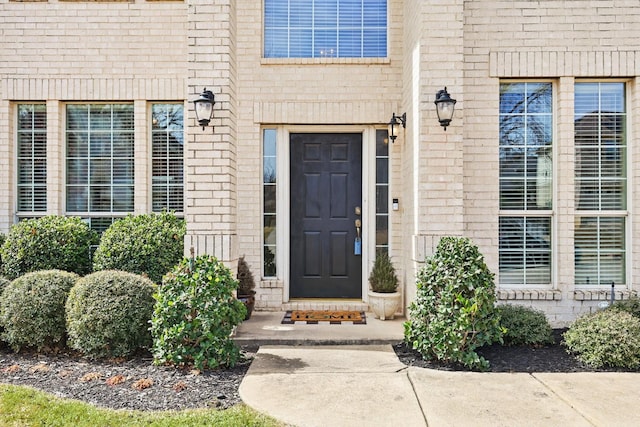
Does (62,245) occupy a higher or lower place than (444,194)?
lower

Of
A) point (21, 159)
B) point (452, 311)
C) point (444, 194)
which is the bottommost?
point (452, 311)

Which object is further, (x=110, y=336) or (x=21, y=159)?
(x=21, y=159)

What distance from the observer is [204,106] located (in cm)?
455

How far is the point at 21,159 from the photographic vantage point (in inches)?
237

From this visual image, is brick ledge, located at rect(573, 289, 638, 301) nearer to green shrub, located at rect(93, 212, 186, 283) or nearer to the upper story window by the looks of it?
the upper story window

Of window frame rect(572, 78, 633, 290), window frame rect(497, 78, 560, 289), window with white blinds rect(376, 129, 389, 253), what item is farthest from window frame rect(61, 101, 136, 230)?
window frame rect(572, 78, 633, 290)

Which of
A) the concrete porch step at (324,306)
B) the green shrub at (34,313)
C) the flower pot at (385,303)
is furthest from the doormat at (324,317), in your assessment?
the green shrub at (34,313)

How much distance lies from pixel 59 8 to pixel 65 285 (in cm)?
376

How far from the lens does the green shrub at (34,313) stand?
13.8 ft

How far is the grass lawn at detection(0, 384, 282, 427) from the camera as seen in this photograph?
2.89 meters

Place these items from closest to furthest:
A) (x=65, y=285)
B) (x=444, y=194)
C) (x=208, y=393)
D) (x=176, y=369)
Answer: (x=208, y=393) → (x=176, y=369) → (x=65, y=285) → (x=444, y=194)

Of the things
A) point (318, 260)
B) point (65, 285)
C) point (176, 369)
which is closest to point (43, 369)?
point (65, 285)

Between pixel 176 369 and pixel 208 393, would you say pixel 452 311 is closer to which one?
pixel 208 393

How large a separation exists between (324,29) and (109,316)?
4.38 meters
